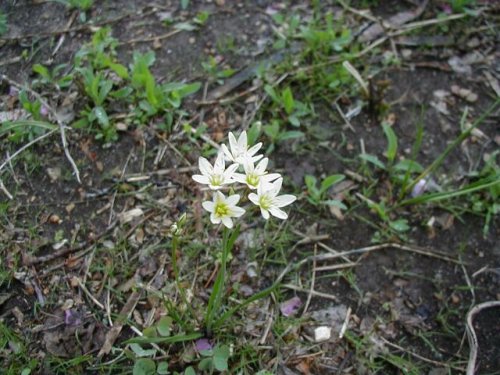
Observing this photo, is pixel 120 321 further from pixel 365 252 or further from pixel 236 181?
pixel 365 252

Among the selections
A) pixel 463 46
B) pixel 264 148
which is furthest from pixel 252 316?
pixel 463 46

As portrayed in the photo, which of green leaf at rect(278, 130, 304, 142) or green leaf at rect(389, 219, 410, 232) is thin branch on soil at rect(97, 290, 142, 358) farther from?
green leaf at rect(389, 219, 410, 232)

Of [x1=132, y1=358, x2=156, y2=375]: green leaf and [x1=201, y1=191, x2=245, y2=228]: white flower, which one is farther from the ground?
[x1=201, y1=191, x2=245, y2=228]: white flower

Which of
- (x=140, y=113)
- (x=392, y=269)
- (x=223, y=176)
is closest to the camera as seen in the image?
(x=223, y=176)

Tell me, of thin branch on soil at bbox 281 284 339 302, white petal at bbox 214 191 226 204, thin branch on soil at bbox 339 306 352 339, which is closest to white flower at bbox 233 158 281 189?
white petal at bbox 214 191 226 204

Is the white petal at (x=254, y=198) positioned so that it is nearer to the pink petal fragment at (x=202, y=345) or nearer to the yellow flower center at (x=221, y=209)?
the yellow flower center at (x=221, y=209)

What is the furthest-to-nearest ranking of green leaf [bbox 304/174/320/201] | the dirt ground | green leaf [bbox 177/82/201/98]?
1. green leaf [bbox 177/82/201/98]
2. green leaf [bbox 304/174/320/201]
3. the dirt ground

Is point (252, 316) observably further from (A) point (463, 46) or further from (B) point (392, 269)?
(A) point (463, 46)
